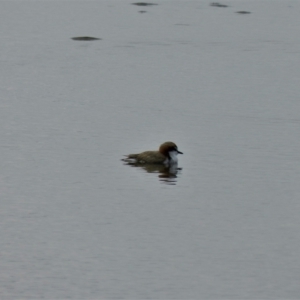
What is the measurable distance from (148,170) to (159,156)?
2.65 feet

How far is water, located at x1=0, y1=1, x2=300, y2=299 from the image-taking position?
18.1 m

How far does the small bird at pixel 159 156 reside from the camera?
2792 cm

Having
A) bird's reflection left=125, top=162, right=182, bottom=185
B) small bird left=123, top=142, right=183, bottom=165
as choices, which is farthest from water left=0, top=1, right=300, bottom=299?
small bird left=123, top=142, right=183, bottom=165

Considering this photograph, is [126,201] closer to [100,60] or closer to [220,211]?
[220,211]

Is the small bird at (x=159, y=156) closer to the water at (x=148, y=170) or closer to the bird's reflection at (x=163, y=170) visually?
the bird's reflection at (x=163, y=170)

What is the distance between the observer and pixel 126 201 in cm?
2327

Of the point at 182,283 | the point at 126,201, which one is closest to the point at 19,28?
the point at 126,201

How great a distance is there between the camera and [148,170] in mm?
27344

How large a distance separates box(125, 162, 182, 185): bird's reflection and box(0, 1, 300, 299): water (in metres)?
0.11

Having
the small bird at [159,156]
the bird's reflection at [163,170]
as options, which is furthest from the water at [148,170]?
the small bird at [159,156]

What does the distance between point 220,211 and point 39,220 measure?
3963 mm

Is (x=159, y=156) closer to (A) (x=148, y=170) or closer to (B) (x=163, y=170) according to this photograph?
(B) (x=163, y=170)

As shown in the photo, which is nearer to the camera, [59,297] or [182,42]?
[59,297]

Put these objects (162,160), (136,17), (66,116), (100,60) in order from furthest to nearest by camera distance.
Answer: (136,17) → (100,60) → (66,116) → (162,160)
